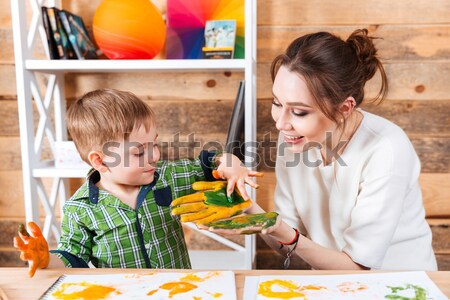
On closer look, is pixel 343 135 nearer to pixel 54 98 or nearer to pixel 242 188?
pixel 242 188

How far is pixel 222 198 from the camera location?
35.5 inches

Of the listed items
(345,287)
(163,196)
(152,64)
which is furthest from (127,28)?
(345,287)

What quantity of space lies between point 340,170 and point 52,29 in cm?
104

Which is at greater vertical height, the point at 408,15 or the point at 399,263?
the point at 408,15

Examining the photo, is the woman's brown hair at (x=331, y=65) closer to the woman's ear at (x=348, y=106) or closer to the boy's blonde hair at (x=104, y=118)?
the woman's ear at (x=348, y=106)

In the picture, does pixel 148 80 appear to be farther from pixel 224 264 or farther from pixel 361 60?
pixel 361 60

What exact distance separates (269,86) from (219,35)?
0.98 ft

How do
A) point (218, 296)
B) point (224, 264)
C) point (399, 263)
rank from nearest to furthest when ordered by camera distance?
point (218, 296) → point (399, 263) → point (224, 264)

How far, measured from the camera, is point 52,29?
1449 mm

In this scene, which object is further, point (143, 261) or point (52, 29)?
point (52, 29)

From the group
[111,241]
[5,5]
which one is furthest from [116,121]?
[5,5]

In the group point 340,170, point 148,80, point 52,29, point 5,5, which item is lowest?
point 340,170

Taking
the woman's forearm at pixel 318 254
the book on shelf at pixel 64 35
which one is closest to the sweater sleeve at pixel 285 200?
the woman's forearm at pixel 318 254

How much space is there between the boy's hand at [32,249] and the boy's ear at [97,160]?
243mm
